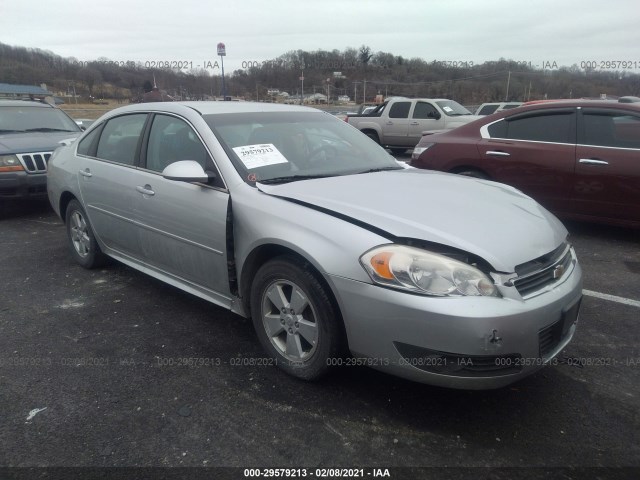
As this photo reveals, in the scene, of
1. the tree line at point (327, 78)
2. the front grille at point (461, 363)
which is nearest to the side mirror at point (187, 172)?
the front grille at point (461, 363)

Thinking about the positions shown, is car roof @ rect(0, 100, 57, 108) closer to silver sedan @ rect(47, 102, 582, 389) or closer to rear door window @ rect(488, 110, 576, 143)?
silver sedan @ rect(47, 102, 582, 389)

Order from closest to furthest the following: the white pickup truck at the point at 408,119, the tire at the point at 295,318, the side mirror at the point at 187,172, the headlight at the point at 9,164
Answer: the tire at the point at 295,318
the side mirror at the point at 187,172
the headlight at the point at 9,164
the white pickup truck at the point at 408,119

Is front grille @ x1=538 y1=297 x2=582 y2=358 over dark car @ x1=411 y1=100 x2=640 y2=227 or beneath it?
beneath

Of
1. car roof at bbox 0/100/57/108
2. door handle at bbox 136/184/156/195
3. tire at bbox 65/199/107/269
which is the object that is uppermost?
car roof at bbox 0/100/57/108

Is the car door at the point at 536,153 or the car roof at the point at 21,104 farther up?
the car roof at the point at 21,104

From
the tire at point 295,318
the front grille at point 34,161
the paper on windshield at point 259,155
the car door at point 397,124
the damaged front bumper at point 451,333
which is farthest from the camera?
the car door at point 397,124

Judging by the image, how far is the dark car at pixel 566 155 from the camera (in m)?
5.11

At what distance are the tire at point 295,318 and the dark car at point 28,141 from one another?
522 centimetres

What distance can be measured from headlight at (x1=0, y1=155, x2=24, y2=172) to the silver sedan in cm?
317

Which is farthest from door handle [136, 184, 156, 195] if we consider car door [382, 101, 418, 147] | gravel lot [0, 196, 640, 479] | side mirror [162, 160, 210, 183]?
car door [382, 101, 418, 147]

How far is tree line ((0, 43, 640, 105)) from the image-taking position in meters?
25.1

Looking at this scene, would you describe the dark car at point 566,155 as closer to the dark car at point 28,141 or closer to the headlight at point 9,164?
the dark car at point 28,141

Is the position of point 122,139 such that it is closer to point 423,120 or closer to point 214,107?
point 214,107

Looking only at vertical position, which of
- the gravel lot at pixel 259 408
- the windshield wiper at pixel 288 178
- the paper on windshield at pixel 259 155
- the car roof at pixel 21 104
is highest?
the car roof at pixel 21 104
